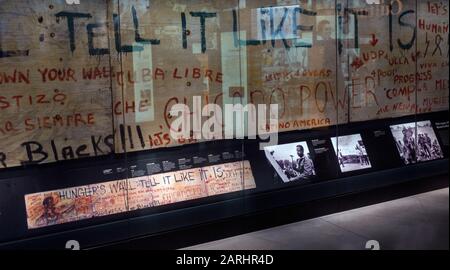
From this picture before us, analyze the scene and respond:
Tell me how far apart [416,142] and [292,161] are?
1.82 metres

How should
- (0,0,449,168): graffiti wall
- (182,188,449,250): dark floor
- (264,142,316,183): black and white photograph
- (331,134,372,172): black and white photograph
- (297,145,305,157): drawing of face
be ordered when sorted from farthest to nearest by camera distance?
(331,134,372,172): black and white photograph
(297,145,305,157): drawing of face
(264,142,316,183): black and white photograph
(182,188,449,250): dark floor
(0,0,449,168): graffiti wall

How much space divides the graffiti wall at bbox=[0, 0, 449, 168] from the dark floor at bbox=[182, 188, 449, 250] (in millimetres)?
963

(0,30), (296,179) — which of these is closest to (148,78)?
(0,30)

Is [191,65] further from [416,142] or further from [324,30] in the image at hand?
[416,142]

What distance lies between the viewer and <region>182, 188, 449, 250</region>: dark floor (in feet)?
16.5

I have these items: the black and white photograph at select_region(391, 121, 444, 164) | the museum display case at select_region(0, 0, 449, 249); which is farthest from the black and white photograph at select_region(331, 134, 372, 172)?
the black and white photograph at select_region(391, 121, 444, 164)

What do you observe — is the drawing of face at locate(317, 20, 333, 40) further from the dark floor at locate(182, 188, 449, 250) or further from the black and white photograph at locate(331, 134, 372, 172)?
the dark floor at locate(182, 188, 449, 250)

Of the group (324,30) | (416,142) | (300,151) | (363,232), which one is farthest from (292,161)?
(416,142)

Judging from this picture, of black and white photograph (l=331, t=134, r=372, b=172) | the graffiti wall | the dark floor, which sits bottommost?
the dark floor

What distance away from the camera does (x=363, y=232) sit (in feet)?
17.8

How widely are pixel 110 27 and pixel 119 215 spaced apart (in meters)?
1.49

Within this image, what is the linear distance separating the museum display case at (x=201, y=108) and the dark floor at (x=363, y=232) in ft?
0.89

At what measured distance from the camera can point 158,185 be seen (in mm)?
5148

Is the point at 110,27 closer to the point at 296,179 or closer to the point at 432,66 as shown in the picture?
the point at 296,179
